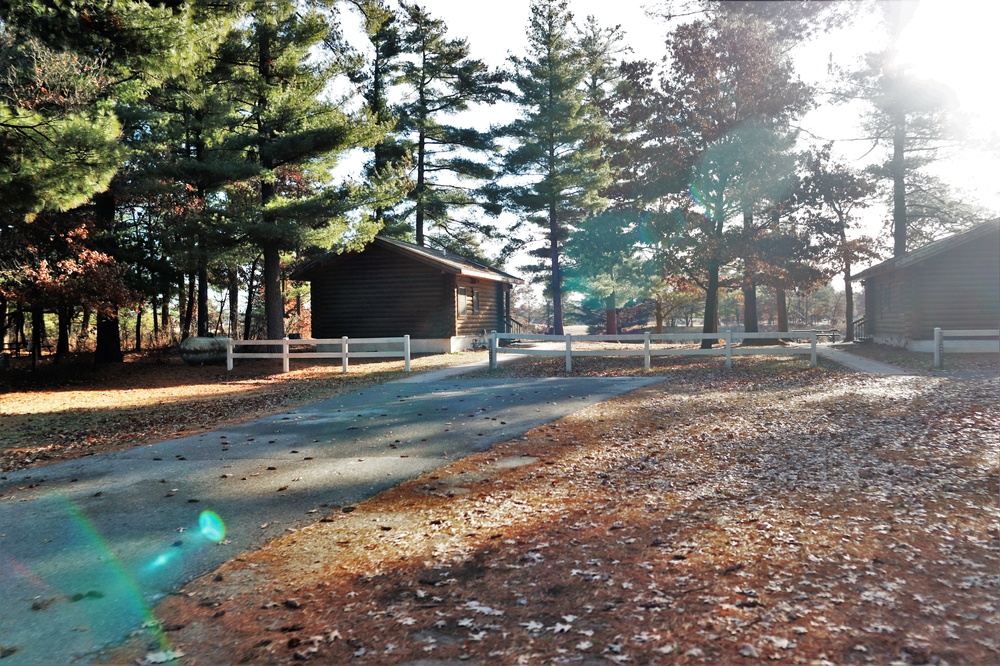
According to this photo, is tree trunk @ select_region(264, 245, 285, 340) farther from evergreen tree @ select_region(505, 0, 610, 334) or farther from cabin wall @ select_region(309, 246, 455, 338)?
evergreen tree @ select_region(505, 0, 610, 334)

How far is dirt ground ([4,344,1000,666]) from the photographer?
11.6ft

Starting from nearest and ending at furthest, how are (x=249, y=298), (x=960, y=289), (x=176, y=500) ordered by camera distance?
(x=176, y=500) → (x=960, y=289) → (x=249, y=298)

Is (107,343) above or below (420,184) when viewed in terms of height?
below

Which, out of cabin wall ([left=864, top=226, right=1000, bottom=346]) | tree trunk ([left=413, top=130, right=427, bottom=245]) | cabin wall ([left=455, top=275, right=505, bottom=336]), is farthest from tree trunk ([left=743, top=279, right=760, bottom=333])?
tree trunk ([left=413, top=130, right=427, bottom=245])

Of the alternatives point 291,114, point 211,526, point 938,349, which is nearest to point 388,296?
point 291,114

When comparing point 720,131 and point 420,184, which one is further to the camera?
point 420,184

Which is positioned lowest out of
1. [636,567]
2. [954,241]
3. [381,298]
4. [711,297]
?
[636,567]

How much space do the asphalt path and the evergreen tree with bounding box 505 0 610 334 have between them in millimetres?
24382

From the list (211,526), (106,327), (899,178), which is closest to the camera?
(211,526)

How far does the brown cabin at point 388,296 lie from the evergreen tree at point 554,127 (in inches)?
374

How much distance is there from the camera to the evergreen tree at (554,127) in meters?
34.0

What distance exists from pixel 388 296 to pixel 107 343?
10.8 meters

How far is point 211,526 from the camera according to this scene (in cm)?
558

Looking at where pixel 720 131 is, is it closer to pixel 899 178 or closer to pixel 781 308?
pixel 899 178
